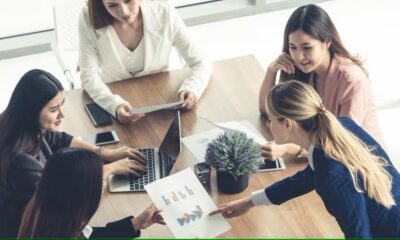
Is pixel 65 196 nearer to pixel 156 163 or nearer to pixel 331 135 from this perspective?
pixel 156 163

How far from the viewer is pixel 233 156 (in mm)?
2195

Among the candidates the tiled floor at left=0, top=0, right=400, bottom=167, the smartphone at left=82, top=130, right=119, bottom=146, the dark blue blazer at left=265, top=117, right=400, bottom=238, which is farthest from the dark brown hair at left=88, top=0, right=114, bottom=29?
the tiled floor at left=0, top=0, right=400, bottom=167

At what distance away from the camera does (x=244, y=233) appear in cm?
213

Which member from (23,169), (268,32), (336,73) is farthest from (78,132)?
(268,32)

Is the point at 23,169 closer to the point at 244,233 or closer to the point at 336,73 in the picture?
the point at 244,233

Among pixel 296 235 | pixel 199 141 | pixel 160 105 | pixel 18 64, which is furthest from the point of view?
pixel 18 64

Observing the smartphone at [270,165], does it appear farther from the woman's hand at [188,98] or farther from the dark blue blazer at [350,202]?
the woman's hand at [188,98]

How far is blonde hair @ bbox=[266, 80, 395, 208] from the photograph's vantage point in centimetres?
193

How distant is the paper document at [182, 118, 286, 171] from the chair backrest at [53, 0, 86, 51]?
1319 mm

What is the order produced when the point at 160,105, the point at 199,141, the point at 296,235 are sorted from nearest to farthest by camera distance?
1. the point at 296,235
2. the point at 199,141
3. the point at 160,105

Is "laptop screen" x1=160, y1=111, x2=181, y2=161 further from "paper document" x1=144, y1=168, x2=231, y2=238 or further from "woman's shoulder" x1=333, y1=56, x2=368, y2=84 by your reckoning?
"woman's shoulder" x1=333, y1=56, x2=368, y2=84

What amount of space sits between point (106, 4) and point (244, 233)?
4.07ft

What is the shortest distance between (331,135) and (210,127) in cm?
79

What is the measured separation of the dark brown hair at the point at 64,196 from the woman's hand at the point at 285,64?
1087 millimetres
